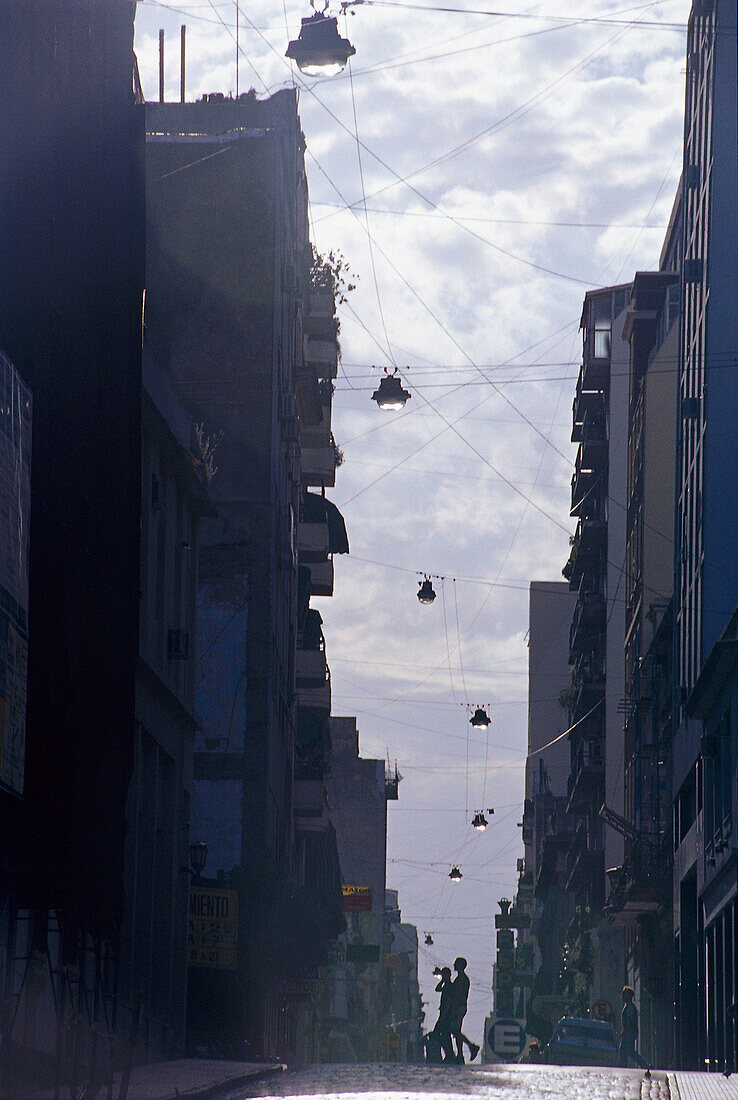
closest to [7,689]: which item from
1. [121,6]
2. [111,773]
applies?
[111,773]

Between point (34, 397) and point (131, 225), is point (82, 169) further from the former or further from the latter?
point (34, 397)

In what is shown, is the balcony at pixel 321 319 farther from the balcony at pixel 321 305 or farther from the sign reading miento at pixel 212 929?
the sign reading miento at pixel 212 929

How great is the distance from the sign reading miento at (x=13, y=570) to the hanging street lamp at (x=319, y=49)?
6.38 m

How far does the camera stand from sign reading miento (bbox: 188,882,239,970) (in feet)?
93.4

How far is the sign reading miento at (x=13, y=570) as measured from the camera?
1453cm

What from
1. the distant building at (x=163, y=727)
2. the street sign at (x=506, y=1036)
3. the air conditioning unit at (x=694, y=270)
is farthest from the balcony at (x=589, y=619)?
the distant building at (x=163, y=727)

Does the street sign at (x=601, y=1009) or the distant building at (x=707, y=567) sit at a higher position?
the distant building at (x=707, y=567)

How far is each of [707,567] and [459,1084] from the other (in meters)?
20.8

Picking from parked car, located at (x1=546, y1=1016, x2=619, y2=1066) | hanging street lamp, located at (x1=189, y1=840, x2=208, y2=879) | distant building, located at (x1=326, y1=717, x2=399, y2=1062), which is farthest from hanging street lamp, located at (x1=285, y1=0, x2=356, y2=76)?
distant building, located at (x1=326, y1=717, x2=399, y2=1062)

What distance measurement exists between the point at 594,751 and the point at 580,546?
8.49 metres

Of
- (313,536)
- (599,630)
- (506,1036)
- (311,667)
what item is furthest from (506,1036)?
(599,630)

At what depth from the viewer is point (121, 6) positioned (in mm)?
18844

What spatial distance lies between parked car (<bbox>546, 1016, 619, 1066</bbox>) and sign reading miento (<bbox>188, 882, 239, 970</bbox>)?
19.5 ft

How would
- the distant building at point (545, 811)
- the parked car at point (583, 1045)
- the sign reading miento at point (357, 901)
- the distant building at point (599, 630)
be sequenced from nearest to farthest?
the parked car at point (583, 1045)
the distant building at point (599, 630)
the sign reading miento at point (357, 901)
the distant building at point (545, 811)
